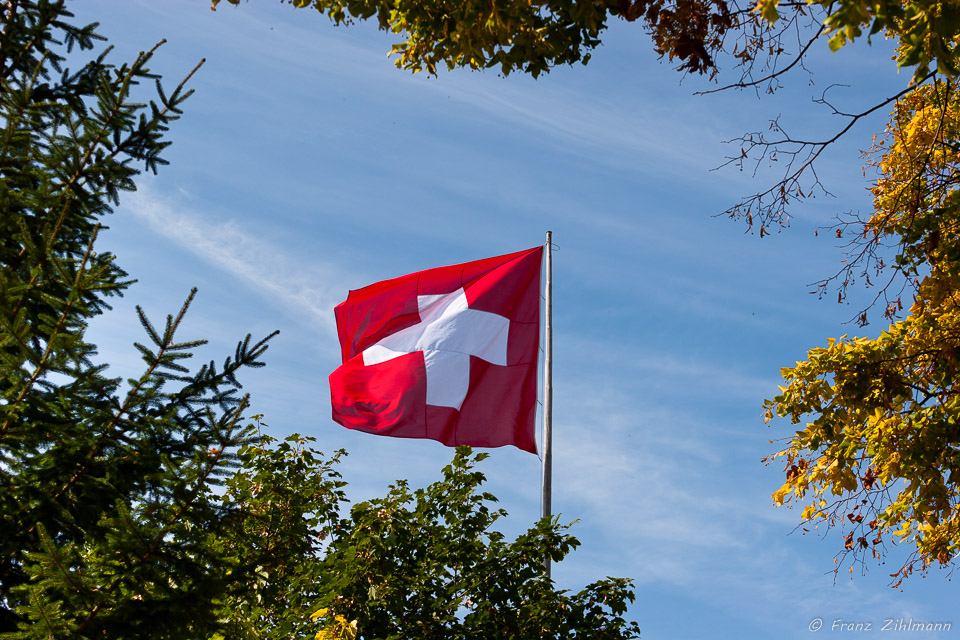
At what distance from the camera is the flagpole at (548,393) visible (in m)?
11.2

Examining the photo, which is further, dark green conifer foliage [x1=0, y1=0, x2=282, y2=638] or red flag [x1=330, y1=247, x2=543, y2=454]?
red flag [x1=330, y1=247, x2=543, y2=454]

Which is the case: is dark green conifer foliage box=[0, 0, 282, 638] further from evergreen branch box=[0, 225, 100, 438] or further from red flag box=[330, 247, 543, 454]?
red flag box=[330, 247, 543, 454]

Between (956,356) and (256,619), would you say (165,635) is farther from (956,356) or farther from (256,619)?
(956,356)

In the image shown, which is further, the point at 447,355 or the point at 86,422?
the point at 447,355

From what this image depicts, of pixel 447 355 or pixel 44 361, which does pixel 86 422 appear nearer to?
pixel 44 361

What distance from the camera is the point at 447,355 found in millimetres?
12828

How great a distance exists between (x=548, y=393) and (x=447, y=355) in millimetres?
1791

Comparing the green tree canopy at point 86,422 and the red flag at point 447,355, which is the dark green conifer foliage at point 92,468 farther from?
the red flag at point 447,355

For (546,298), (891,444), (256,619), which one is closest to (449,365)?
(546,298)

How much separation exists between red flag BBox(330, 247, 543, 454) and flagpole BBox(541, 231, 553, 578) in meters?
0.27

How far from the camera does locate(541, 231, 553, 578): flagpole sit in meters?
11.2

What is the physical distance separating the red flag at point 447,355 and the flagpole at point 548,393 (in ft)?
0.89

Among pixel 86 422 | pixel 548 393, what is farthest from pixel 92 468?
pixel 548 393

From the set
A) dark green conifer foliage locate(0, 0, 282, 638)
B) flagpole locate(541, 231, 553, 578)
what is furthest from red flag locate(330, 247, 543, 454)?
dark green conifer foliage locate(0, 0, 282, 638)
